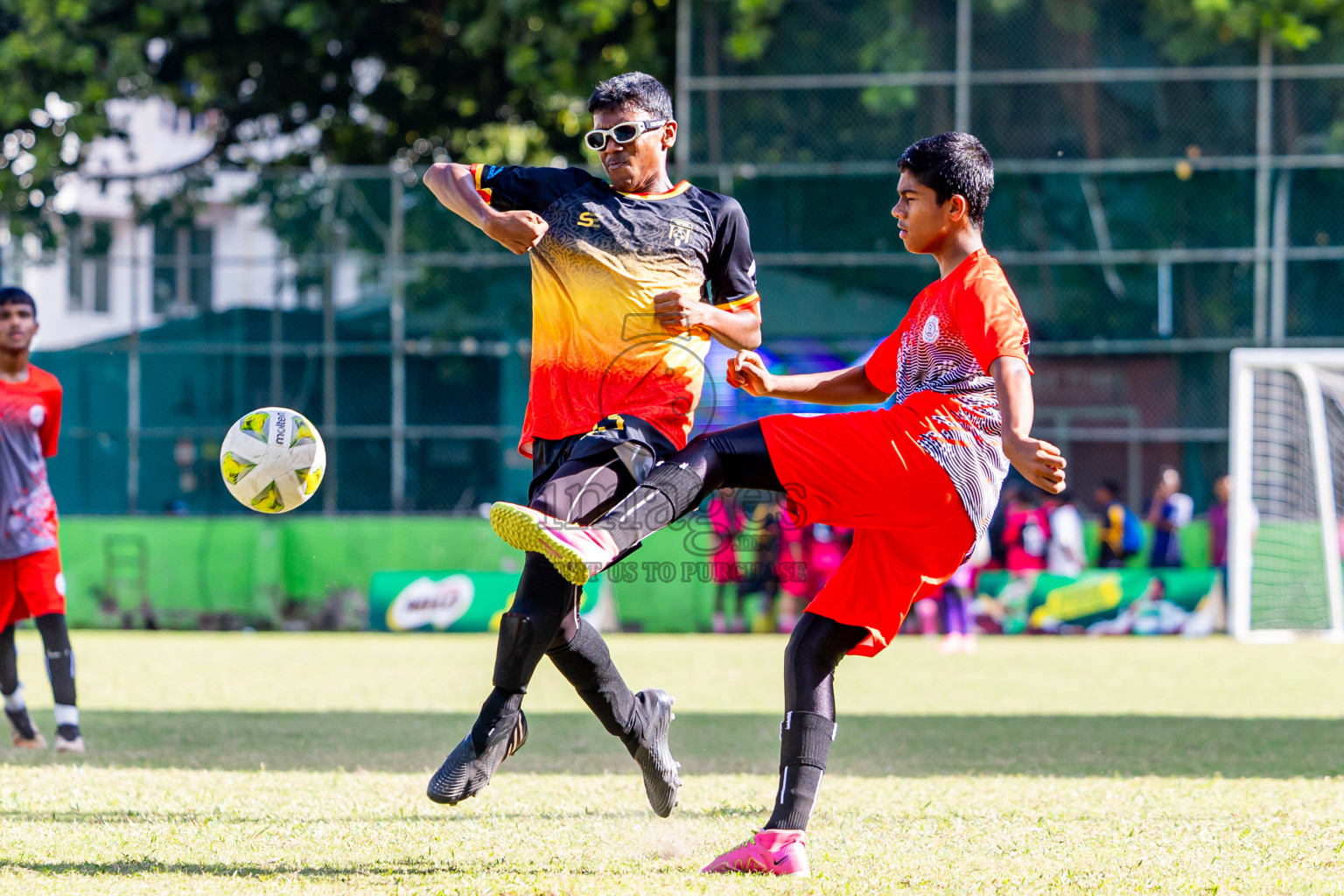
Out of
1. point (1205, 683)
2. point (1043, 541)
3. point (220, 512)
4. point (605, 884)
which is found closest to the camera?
point (605, 884)

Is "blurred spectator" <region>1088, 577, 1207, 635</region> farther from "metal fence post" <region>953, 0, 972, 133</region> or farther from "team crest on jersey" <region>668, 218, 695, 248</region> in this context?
"team crest on jersey" <region>668, 218, 695, 248</region>

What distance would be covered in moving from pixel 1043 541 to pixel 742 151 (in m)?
→ 5.74

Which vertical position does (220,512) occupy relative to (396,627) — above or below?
above

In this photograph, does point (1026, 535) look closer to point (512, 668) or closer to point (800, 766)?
point (800, 766)

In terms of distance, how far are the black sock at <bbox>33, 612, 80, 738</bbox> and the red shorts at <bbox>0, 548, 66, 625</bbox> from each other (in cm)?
6

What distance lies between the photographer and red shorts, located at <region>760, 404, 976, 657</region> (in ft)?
15.6

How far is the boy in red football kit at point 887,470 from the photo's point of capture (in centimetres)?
469

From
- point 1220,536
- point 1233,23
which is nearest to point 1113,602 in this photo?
point 1220,536

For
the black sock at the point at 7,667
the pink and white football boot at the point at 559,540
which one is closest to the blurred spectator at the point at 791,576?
the black sock at the point at 7,667

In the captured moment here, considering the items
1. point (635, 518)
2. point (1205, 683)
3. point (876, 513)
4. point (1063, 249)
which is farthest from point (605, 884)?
point (1063, 249)

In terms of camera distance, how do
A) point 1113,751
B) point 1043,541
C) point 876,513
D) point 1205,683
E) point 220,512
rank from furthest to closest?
point 220,512 < point 1043,541 < point 1205,683 < point 1113,751 < point 876,513

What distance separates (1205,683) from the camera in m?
12.2

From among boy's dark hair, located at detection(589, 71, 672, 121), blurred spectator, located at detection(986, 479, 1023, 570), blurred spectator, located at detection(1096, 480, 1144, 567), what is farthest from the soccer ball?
blurred spectator, located at detection(1096, 480, 1144, 567)

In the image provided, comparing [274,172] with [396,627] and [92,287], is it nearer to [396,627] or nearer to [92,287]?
[92,287]
